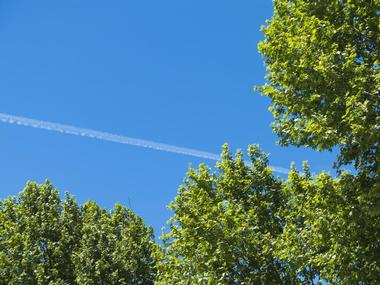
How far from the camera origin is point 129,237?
30547mm

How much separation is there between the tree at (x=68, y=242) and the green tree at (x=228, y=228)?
17.1 ft

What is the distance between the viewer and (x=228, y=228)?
2091cm

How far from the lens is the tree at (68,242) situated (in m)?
27.0

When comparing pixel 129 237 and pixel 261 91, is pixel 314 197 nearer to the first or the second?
pixel 261 91

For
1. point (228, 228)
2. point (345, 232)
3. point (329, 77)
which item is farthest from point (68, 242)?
point (329, 77)

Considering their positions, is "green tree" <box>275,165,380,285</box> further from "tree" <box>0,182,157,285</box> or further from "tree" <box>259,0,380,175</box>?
"tree" <box>0,182,157,285</box>

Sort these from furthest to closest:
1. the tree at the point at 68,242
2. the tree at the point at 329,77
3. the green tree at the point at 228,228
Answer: the tree at the point at 68,242 < the green tree at the point at 228,228 < the tree at the point at 329,77

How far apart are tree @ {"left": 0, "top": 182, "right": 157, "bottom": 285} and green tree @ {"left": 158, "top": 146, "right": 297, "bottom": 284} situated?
5224 millimetres

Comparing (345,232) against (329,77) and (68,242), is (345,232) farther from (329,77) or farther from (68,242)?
(68,242)

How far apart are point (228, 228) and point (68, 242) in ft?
40.1

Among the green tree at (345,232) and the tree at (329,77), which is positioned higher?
the tree at (329,77)

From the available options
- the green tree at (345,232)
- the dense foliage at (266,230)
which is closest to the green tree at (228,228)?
the dense foliage at (266,230)

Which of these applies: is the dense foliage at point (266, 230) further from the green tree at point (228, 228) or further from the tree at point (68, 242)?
the tree at point (68, 242)

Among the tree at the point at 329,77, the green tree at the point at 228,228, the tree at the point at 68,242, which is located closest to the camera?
the tree at the point at 329,77
